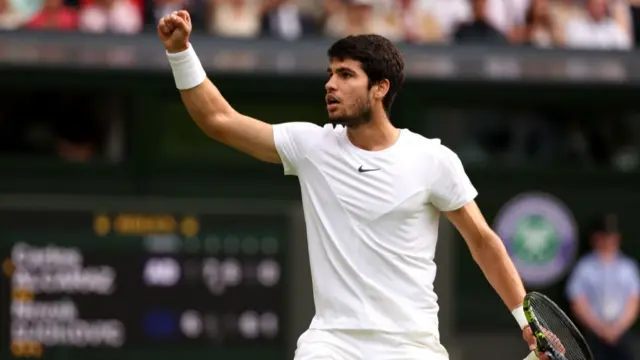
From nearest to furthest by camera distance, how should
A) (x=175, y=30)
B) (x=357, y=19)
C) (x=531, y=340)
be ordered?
(x=175, y=30) → (x=531, y=340) → (x=357, y=19)

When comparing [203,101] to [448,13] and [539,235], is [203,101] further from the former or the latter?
[448,13]

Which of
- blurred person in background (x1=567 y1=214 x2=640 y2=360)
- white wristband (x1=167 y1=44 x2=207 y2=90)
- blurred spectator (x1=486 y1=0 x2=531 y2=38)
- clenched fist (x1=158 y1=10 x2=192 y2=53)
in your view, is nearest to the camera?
clenched fist (x1=158 y1=10 x2=192 y2=53)

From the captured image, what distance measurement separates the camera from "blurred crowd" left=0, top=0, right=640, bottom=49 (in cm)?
1174

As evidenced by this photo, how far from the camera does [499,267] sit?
6305 millimetres

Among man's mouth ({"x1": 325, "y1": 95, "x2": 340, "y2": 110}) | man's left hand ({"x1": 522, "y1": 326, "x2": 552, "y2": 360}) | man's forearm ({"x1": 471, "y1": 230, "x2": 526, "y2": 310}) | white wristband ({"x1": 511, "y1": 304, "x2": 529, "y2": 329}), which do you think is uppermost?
man's mouth ({"x1": 325, "y1": 95, "x2": 340, "y2": 110})

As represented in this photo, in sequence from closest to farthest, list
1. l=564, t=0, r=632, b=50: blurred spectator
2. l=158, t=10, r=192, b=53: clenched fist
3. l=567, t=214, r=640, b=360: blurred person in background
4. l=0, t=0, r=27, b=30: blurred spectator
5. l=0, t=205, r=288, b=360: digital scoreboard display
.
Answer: l=158, t=10, r=192, b=53: clenched fist → l=0, t=205, r=288, b=360: digital scoreboard display → l=0, t=0, r=27, b=30: blurred spectator → l=567, t=214, r=640, b=360: blurred person in background → l=564, t=0, r=632, b=50: blurred spectator

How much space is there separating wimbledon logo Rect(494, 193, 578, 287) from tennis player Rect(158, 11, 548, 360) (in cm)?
584

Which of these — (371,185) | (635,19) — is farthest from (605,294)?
(371,185)

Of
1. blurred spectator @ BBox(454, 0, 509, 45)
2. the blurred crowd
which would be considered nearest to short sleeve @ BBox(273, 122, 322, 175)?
the blurred crowd

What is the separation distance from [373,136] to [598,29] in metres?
7.37

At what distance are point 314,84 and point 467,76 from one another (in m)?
1.25

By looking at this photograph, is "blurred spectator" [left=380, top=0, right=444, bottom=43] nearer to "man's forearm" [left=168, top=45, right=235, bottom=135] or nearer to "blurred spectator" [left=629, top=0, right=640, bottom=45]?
"blurred spectator" [left=629, top=0, right=640, bottom=45]

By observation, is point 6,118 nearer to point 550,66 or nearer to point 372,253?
point 550,66

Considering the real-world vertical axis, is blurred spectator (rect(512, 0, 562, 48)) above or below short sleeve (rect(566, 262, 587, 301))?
above
